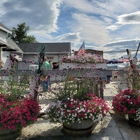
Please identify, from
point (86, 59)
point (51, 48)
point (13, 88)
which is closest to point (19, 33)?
point (51, 48)

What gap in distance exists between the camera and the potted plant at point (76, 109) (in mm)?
2352

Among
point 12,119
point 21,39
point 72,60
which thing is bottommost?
point 12,119

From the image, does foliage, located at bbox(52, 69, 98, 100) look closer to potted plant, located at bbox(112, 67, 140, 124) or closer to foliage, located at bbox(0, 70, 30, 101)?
foliage, located at bbox(0, 70, 30, 101)

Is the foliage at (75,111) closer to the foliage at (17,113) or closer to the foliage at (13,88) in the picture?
the foliage at (17,113)

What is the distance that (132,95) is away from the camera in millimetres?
2969

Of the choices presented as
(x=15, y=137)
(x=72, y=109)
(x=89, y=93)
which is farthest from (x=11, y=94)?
(x=89, y=93)

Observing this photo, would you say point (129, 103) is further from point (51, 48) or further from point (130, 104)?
point (51, 48)

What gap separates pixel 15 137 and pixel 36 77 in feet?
3.52

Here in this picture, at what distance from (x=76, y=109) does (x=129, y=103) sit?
1.10m

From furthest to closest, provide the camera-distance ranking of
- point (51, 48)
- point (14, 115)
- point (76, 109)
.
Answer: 1. point (51, 48)
2. point (76, 109)
3. point (14, 115)

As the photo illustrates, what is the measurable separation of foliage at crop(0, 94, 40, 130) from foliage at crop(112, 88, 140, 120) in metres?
1.52

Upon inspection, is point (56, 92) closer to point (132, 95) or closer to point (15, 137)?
point (15, 137)

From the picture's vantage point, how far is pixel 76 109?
2.36 m

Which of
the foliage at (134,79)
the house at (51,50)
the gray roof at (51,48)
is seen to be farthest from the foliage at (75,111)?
the gray roof at (51,48)
